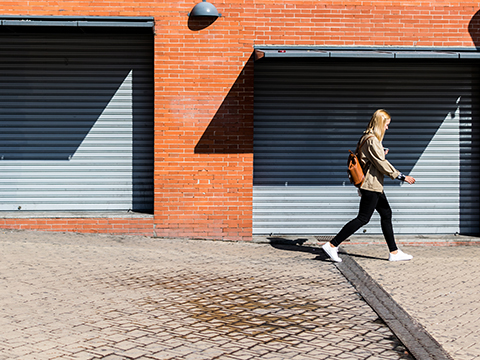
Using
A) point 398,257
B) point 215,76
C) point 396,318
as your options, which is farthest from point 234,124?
point 396,318

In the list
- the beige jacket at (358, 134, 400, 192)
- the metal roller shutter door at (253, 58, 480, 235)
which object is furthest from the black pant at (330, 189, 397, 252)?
the metal roller shutter door at (253, 58, 480, 235)

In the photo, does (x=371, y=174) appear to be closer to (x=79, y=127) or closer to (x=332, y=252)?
(x=332, y=252)

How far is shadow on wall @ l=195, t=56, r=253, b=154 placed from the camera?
9.80 meters

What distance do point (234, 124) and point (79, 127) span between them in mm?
2625

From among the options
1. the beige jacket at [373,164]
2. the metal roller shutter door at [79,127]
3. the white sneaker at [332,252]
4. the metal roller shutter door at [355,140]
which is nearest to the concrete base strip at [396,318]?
the white sneaker at [332,252]

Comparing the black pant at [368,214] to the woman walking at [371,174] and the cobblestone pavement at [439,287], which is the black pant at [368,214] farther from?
the cobblestone pavement at [439,287]

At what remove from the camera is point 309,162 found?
1034 centimetres

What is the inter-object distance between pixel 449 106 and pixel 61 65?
663 cm

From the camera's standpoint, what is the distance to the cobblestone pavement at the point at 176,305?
484 centimetres

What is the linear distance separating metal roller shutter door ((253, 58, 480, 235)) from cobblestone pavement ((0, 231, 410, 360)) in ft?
4.87

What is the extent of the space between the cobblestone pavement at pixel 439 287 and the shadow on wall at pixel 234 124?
2418 mm

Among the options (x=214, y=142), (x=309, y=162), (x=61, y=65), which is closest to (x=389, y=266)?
(x=309, y=162)

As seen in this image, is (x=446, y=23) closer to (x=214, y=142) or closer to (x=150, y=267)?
(x=214, y=142)

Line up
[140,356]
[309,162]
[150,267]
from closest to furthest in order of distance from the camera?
1. [140,356]
2. [150,267]
3. [309,162]
